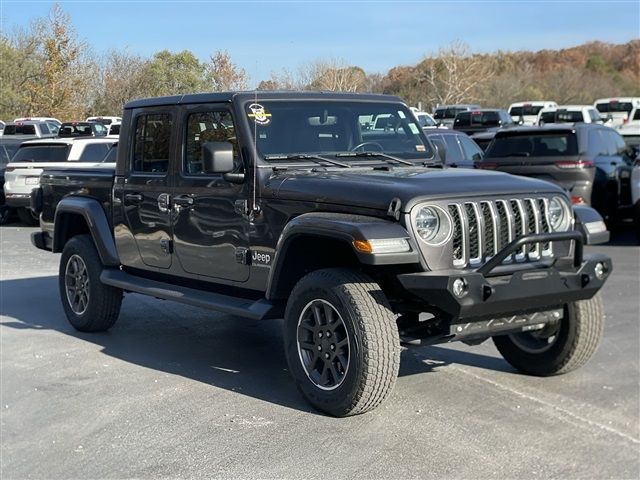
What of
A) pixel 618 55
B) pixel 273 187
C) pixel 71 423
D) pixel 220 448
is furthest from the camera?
pixel 618 55

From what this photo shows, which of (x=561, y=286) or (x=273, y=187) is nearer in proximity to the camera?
(x=561, y=286)

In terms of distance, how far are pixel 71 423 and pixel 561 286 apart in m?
3.17

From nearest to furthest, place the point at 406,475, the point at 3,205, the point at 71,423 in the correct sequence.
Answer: the point at 406,475, the point at 71,423, the point at 3,205

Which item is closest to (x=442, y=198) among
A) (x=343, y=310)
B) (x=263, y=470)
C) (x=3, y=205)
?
(x=343, y=310)

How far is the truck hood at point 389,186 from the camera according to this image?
493cm

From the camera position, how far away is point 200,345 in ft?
23.4

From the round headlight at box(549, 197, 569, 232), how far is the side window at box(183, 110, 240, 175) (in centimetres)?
229

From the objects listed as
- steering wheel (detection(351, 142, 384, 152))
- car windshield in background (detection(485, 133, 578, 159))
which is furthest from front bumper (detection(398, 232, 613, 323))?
car windshield in background (detection(485, 133, 578, 159))

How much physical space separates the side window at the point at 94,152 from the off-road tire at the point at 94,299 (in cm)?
855

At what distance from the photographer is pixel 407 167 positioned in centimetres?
599

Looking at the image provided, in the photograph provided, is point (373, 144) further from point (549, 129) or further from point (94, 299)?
point (549, 129)

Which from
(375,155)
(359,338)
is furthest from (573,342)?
(375,155)

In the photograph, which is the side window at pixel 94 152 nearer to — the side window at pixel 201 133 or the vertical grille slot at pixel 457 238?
the side window at pixel 201 133

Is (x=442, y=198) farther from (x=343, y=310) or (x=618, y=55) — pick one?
(x=618, y=55)
